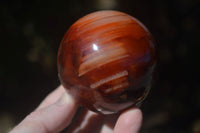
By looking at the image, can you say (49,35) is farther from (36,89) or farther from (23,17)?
(36,89)

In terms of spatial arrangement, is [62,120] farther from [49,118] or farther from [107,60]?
[107,60]

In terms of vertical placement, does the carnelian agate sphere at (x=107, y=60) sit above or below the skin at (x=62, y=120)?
above

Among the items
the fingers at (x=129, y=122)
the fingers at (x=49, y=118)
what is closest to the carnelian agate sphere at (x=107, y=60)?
the fingers at (x=129, y=122)

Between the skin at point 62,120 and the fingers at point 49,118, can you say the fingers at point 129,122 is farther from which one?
the fingers at point 49,118

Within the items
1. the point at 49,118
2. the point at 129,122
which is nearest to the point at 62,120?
the point at 49,118

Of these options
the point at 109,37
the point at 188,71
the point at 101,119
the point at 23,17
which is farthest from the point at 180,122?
the point at 23,17

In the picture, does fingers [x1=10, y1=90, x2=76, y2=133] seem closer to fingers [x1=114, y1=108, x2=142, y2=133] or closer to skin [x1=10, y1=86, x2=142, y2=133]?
skin [x1=10, y1=86, x2=142, y2=133]
